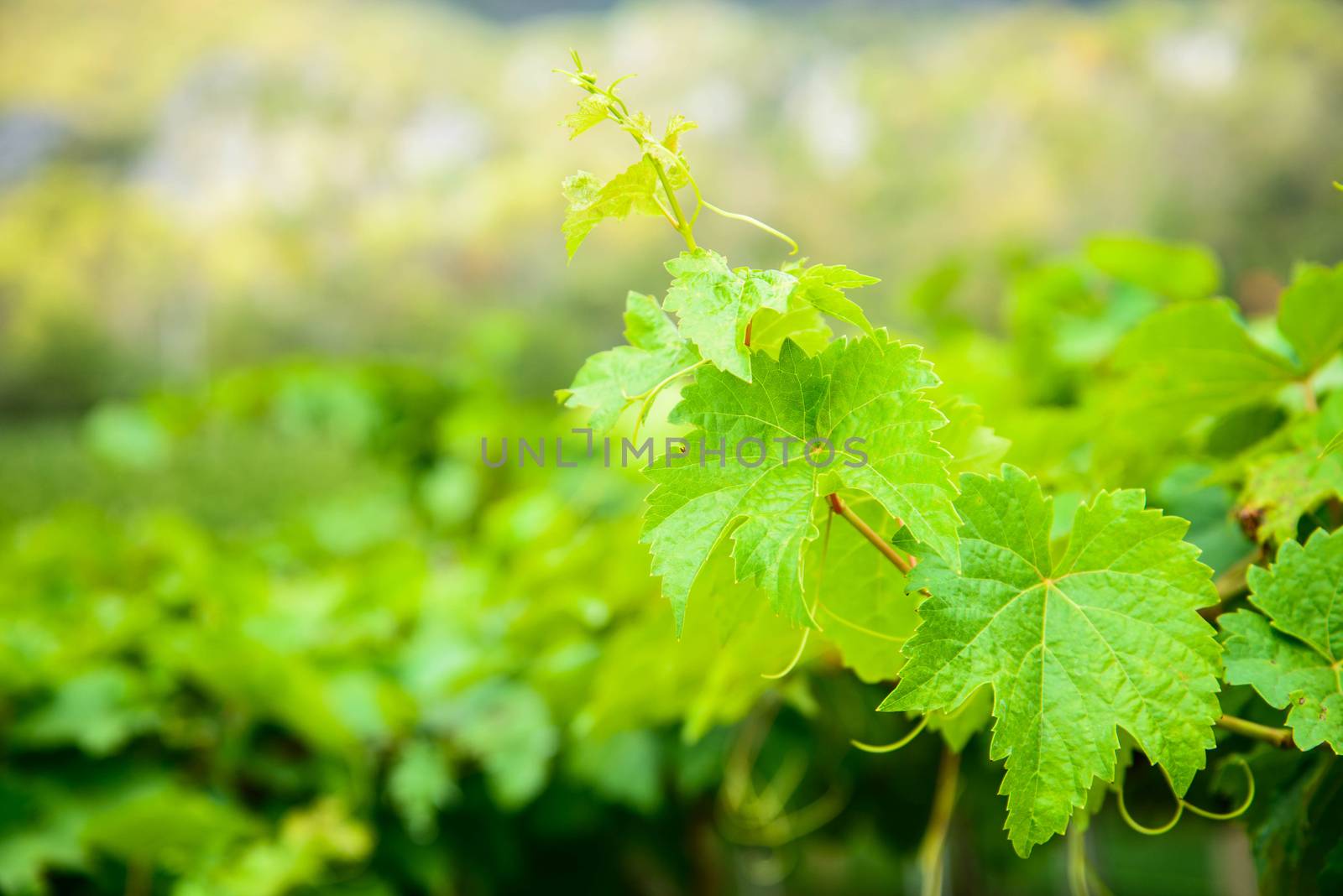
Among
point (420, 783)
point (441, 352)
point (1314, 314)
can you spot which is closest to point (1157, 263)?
point (1314, 314)

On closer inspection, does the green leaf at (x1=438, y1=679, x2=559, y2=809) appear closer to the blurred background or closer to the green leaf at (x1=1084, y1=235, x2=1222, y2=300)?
the blurred background

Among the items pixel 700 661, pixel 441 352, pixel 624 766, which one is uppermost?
pixel 700 661

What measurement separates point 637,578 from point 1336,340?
29cm

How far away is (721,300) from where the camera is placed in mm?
199

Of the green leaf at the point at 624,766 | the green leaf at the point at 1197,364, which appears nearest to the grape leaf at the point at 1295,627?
the green leaf at the point at 1197,364

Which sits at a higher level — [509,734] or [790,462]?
[790,462]

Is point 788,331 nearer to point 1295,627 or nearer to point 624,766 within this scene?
point 1295,627

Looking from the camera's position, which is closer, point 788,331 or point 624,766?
point 788,331

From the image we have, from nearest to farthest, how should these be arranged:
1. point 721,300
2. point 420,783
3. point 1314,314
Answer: point 721,300
point 1314,314
point 420,783

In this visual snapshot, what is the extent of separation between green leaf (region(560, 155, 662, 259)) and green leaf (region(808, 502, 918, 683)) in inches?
3.8

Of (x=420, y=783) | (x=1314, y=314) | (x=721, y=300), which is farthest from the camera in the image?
(x=420, y=783)

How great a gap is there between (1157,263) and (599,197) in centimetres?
47

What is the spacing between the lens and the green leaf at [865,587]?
0.24 meters

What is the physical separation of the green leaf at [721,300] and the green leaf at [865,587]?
66 millimetres
